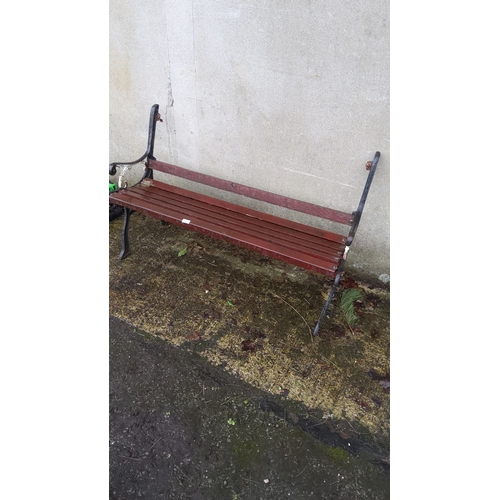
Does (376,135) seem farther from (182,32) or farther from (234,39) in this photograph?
(182,32)

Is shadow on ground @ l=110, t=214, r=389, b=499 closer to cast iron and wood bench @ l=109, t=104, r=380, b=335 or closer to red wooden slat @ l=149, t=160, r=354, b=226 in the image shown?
cast iron and wood bench @ l=109, t=104, r=380, b=335

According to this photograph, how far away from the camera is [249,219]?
3.28m

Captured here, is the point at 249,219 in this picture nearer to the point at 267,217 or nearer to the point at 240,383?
the point at 267,217

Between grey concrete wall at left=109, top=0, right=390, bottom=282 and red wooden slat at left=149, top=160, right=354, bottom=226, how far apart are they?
0.96 feet

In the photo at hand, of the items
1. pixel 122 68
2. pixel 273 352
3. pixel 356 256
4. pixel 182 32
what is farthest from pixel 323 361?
pixel 122 68

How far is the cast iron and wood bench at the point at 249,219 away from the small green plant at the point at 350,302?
117mm

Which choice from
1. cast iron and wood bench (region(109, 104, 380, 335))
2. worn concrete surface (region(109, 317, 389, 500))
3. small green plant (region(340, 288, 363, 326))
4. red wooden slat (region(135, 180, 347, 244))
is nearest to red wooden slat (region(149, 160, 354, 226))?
cast iron and wood bench (region(109, 104, 380, 335))

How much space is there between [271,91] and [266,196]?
734mm

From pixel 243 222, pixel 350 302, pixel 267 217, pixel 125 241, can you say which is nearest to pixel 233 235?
pixel 243 222

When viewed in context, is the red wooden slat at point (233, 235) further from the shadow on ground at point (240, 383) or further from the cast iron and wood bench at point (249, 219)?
the shadow on ground at point (240, 383)

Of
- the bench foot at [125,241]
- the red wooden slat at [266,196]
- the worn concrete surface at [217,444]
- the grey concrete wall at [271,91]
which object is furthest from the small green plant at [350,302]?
the bench foot at [125,241]

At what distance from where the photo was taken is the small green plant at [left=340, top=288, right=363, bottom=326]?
3072mm

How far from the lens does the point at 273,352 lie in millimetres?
2809

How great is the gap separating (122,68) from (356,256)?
246cm
